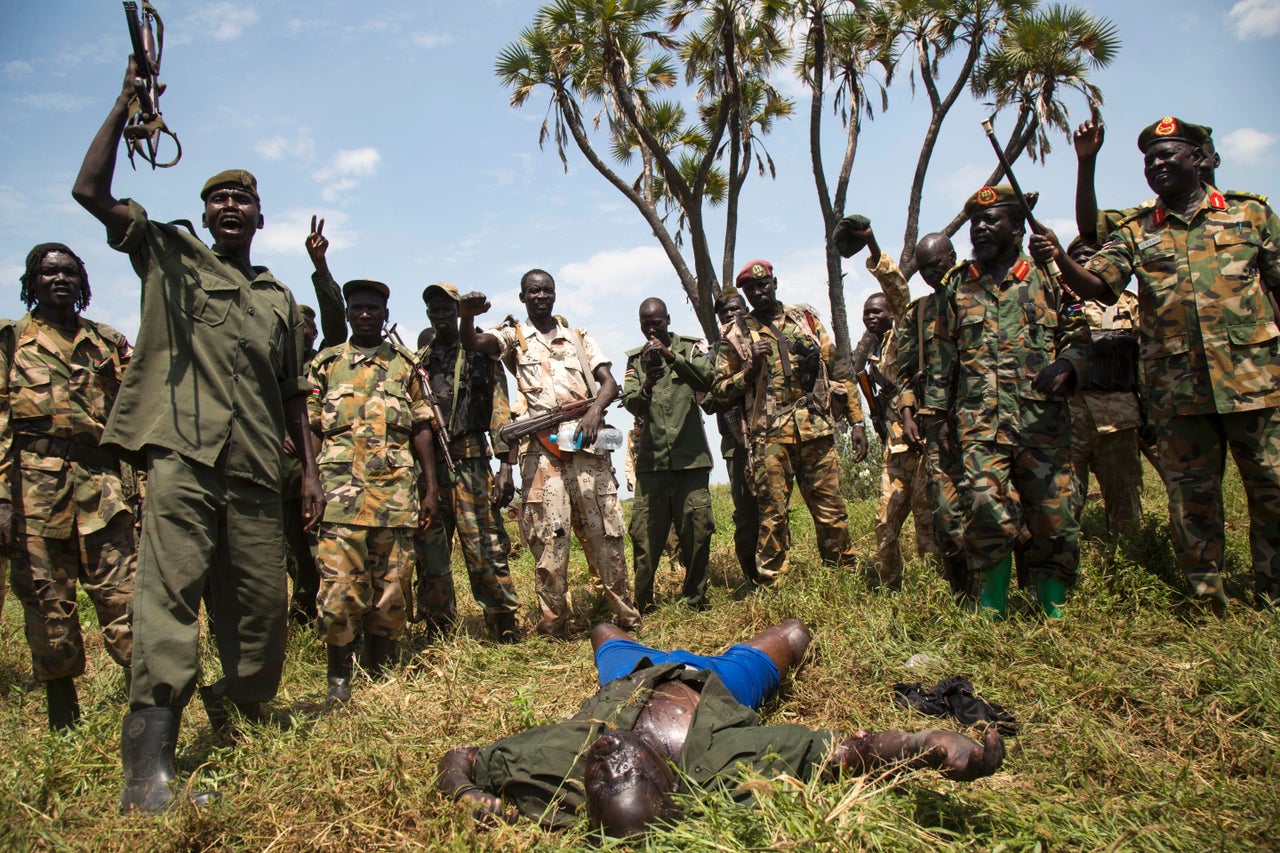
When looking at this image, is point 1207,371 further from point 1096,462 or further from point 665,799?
point 665,799

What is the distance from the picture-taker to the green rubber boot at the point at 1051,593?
4.32 meters

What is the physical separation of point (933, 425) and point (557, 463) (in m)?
2.37

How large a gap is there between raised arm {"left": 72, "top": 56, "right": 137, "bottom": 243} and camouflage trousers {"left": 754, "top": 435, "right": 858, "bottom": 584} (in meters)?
4.22

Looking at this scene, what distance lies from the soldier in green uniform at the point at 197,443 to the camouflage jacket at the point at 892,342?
362 centimetres

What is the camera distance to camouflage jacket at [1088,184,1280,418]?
13.1 ft

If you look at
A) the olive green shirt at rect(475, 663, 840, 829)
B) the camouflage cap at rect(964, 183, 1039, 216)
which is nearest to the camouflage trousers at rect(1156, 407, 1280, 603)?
the camouflage cap at rect(964, 183, 1039, 216)

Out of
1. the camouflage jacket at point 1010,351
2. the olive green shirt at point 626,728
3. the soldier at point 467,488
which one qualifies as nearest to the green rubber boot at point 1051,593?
the camouflage jacket at point 1010,351

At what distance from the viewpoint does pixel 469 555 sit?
5.39 meters

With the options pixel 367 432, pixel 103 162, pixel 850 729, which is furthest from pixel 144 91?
pixel 850 729

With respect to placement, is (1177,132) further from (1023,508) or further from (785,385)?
(785,385)

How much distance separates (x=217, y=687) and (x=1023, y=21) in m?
15.2

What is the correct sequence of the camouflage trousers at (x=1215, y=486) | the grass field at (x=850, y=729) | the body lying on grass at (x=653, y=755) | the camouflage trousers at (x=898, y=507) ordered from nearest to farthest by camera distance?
1. the grass field at (x=850, y=729)
2. the body lying on grass at (x=653, y=755)
3. the camouflage trousers at (x=1215, y=486)
4. the camouflage trousers at (x=898, y=507)

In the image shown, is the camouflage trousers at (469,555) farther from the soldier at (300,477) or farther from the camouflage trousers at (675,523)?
the camouflage trousers at (675,523)

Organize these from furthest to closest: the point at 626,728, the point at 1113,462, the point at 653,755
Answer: the point at 1113,462 → the point at 626,728 → the point at 653,755
